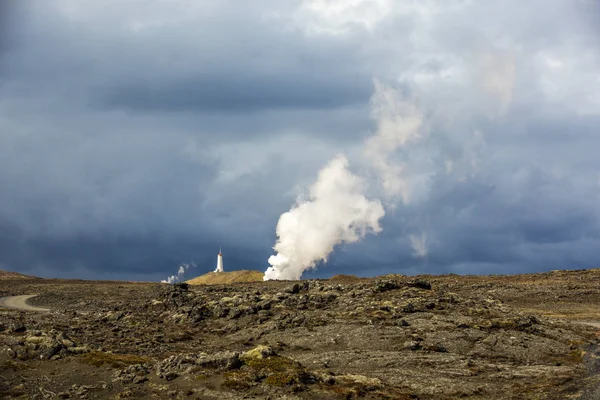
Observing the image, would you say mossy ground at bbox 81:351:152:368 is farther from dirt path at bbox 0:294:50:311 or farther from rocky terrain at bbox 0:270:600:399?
dirt path at bbox 0:294:50:311

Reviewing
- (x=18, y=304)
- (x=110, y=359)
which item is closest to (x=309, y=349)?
(x=110, y=359)

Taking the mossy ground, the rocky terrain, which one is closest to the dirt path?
the rocky terrain

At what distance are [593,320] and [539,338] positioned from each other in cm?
2545

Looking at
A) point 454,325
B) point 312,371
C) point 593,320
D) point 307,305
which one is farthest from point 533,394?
point 593,320

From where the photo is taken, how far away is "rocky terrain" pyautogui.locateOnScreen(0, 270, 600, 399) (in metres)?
38.0

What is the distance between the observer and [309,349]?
52.9 m

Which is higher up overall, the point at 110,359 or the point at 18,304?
the point at 18,304

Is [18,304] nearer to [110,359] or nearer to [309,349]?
[110,359]

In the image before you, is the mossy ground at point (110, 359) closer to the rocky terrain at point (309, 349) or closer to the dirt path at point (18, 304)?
the rocky terrain at point (309, 349)

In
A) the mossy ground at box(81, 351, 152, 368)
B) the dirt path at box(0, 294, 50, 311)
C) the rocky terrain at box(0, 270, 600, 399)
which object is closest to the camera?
the rocky terrain at box(0, 270, 600, 399)

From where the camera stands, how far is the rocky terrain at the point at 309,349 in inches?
1495

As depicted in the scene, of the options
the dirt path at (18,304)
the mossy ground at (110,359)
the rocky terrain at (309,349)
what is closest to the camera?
the rocky terrain at (309,349)

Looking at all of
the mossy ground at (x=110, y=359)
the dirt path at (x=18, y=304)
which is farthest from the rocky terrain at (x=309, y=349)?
the dirt path at (x=18, y=304)

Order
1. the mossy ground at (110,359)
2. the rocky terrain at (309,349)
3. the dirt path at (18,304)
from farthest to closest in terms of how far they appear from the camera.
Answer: the dirt path at (18,304) → the mossy ground at (110,359) → the rocky terrain at (309,349)
